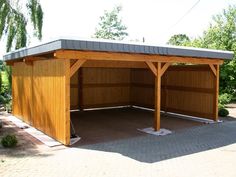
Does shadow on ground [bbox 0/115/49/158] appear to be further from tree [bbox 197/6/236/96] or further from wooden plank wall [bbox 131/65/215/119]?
tree [bbox 197/6/236/96]

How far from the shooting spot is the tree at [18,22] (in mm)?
14914

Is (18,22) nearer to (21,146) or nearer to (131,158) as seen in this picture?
(21,146)

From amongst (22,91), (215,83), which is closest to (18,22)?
(22,91)

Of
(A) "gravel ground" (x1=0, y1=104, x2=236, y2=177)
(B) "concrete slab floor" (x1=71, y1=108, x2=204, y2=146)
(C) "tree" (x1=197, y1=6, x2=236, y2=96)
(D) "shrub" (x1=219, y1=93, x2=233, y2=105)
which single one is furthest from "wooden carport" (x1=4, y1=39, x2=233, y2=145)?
(C) "tree" (x1=197, y1=6, x2=236, y2=96)

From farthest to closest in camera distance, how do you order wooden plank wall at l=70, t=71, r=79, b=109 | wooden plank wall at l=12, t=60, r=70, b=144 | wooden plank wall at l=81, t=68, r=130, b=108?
1. wooden plank wall at l=81, t=68, r=130, b=108
2. wooden plank wall at l=70, t=71, r=79, b=109
3. wooden plank wall at l=12, t=60, r=70, b=144

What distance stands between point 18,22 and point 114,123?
7553 mm

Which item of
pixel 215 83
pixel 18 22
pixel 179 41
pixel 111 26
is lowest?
pixel 215 83

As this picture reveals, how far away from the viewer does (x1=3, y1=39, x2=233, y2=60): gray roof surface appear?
25.0 ft

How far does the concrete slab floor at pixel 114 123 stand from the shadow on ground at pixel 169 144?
1.77ft

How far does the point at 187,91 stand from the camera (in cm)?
1320

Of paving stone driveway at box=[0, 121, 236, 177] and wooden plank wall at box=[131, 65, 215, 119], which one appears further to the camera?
wooden plank wall at box=[131, 65, 215, 119]

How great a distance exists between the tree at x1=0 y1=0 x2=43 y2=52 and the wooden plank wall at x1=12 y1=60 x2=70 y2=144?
12.4 ft

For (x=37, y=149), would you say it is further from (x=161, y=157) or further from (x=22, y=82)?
(x=22, y=82)

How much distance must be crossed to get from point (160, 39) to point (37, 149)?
38869 millimetres
